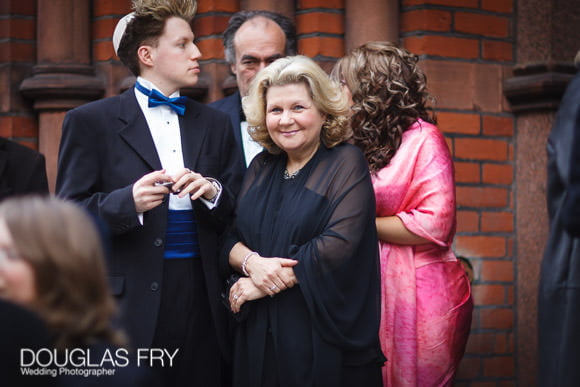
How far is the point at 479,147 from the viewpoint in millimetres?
4133

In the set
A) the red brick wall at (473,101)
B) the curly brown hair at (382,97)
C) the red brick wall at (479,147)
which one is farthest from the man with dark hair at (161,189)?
the red brick wall at (479,147)

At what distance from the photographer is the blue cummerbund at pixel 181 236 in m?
2.97

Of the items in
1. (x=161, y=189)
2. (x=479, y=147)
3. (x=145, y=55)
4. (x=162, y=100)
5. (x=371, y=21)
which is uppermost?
(x=371, y=21)

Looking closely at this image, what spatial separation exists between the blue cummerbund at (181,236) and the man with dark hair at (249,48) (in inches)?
26.0

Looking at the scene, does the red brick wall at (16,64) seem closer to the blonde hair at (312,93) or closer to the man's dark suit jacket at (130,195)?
the man's dark suit jacket at (130,195)

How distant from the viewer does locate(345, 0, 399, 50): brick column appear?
403 cm

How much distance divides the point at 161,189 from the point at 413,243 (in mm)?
1012

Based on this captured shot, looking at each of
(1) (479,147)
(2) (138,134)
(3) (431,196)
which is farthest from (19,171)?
(1) (479,147)

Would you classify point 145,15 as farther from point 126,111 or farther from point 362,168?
point 362,168

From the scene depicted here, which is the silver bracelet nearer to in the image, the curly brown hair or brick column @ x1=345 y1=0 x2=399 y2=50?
the curly brown hair

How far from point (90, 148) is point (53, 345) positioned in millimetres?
1404

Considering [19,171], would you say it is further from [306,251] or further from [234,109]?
[306,251]

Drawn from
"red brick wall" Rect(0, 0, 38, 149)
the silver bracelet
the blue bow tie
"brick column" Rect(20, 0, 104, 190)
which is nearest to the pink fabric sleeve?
the silver bracelet

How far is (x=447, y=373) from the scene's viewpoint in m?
3.19
